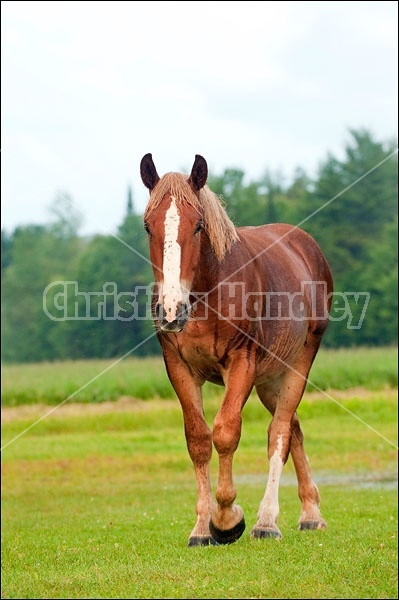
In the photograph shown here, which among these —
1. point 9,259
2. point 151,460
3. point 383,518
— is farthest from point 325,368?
point 9,259

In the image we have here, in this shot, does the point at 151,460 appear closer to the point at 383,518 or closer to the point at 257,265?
the point at 383,518

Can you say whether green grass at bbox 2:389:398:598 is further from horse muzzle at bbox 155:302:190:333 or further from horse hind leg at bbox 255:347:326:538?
horse muzzle at bbox 155:302:190:333

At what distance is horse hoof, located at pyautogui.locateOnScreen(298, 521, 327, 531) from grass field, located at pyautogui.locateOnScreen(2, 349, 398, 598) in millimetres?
107

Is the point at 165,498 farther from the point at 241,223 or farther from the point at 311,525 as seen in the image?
the point at 241,223

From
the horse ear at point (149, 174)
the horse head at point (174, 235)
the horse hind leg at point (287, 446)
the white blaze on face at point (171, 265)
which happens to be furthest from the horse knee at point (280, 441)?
the horse ear at point (149, 174)

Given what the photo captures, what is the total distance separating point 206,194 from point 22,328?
4004cm

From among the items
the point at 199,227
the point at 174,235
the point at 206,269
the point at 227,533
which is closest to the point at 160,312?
the point at 174,235

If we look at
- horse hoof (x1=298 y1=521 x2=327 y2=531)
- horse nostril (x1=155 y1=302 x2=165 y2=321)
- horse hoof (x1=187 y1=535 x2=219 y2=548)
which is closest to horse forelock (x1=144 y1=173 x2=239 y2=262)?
horse nostril (x1=155 y1=302 x2=165 y2=321)

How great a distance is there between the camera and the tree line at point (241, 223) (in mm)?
38500

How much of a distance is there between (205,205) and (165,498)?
8174 mm

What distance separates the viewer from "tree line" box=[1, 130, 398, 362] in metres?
38.5

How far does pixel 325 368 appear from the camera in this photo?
2806 cm

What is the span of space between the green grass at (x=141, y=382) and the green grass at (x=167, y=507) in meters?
0.63

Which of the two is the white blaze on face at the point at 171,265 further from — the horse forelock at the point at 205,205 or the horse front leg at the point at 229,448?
the horse front leg at the point at 229,448
